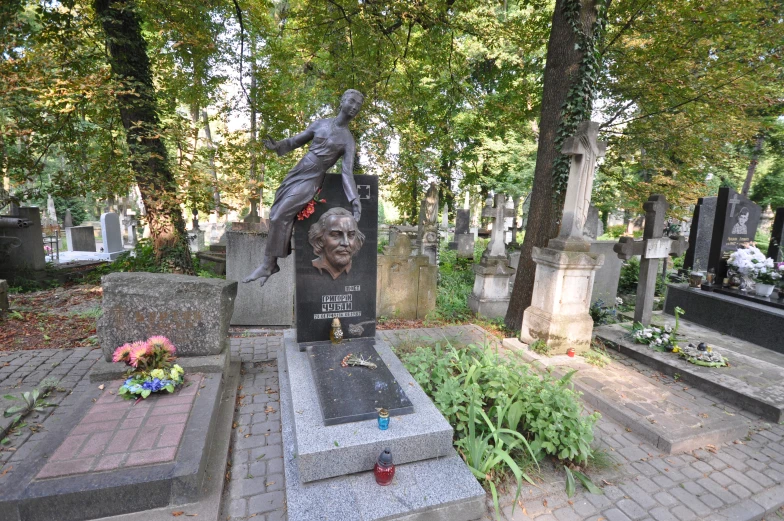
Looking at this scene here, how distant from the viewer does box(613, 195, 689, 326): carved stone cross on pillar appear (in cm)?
541

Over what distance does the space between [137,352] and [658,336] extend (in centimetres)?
647

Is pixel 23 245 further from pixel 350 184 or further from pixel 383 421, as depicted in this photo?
pixel 383 421

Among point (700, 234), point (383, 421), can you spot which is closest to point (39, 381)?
point (383, 421)

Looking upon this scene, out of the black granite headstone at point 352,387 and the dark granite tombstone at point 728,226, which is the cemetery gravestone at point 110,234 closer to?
the black granite headstone at point 352,387

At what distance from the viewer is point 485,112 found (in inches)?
376

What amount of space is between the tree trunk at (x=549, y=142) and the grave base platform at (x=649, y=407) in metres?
1.55

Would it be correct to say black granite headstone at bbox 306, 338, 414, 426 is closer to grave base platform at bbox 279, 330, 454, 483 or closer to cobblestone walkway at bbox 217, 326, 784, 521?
grave base platform at bbox 279, 330, 454, 483

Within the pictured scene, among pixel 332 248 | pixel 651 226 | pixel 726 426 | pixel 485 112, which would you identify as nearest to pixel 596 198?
pixel 485 112

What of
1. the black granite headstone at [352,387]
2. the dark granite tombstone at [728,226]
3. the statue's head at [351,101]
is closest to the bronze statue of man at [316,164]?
the statue's head at [351,101]

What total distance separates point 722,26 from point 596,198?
19.0 feet

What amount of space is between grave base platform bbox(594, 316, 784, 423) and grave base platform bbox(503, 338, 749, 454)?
351mm

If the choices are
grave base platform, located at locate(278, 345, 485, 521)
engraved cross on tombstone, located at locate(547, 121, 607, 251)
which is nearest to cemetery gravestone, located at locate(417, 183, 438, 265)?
engraved cross on tombstone, located at locate(547, 121, 607, 251)

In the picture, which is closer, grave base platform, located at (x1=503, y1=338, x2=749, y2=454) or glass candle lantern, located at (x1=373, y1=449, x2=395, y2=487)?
glass candle lantern, located at (x1=373, y1=449, x2=395, y2=487)

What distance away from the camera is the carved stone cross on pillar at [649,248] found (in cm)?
541
